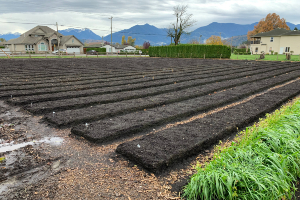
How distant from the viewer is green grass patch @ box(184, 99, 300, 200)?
2.51 meters

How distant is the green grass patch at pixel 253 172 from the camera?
98.7 inches

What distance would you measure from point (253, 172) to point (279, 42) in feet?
194

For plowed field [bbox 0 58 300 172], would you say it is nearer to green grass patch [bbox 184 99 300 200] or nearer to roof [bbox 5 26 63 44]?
green grass patch [bbox 184 99 300 200]

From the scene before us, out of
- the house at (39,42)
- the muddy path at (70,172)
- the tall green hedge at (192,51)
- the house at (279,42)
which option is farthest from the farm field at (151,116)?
the house at (39,42)

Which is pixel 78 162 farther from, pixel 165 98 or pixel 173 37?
pixel 173 37

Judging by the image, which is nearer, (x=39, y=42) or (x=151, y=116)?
(x=151, y=116)

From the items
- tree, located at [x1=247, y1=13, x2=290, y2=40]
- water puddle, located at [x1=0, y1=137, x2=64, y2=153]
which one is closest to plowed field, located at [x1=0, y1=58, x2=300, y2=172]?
water puddle, located at [x1=0, y1=137, x2=64, y2=153]

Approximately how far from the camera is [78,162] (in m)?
3.55

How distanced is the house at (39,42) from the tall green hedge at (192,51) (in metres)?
27.4

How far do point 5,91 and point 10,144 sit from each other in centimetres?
506

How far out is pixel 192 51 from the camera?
37.2 metres

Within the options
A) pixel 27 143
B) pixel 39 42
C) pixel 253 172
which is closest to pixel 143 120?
pixel 27 143

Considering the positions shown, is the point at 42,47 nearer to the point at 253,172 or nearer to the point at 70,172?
the point at 70,172

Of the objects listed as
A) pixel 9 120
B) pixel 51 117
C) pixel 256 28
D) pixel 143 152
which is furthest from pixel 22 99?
pixel 256 28
